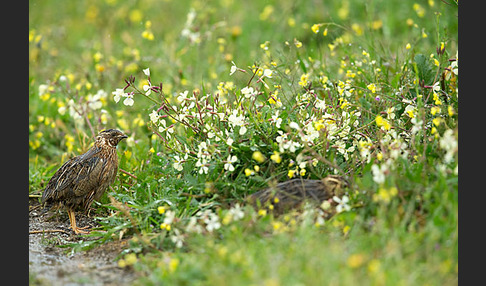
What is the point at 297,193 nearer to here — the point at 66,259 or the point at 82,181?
the point at 66,259

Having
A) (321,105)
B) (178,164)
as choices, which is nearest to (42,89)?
(178,164)

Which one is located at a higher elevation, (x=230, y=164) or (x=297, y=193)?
(x=230, y=164)

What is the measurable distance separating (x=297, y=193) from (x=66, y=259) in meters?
1.64

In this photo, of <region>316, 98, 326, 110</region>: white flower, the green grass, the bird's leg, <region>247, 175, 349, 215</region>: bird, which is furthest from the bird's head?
<region>316, 98, 326, 110</region>: white flower

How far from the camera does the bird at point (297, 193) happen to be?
3.93 meters

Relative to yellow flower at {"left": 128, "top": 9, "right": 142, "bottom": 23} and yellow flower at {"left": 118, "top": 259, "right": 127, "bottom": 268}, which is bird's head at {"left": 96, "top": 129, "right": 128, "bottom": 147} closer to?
yellow flower at {"left": 118, "top": 259, "right": 127, "bottom": 268}

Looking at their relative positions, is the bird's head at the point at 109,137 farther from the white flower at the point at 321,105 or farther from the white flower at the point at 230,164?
the white flower at the point at 321,105

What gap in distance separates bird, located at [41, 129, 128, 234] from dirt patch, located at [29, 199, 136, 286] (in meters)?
0.13

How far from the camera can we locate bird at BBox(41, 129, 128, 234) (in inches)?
187

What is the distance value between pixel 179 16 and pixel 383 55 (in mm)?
4528

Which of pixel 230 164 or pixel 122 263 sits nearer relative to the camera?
pixel 122 263

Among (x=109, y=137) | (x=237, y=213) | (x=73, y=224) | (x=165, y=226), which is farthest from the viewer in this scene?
(x=109, y=137)

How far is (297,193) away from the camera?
4.02 meters

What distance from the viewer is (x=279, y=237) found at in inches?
132
